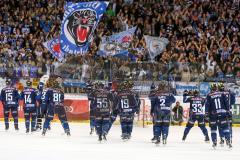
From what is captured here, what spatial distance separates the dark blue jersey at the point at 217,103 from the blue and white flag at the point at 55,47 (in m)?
8.47

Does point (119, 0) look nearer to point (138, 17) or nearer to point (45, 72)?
point (138, 17)

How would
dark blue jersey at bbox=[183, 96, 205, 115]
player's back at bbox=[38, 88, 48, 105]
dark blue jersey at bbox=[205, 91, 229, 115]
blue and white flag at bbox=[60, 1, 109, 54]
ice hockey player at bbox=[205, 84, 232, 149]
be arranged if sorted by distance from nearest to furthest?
ice hockey player at bbox=[205, 84, 232, 149] → dark blue jersey at bbox=[205, 91, 229, 115] → dark blue jersey at bbox=[183, 96, 205, 115] → player's back at bbox=[38, 88, 48, 105] → blue and white flag at bbox=[60, 1, 109, 54]

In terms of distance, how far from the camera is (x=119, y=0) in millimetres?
31859

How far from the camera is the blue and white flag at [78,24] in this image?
24641mm

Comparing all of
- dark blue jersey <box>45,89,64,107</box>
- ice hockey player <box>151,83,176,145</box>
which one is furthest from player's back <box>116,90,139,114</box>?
dark blue jersey <box>45,89,64,107</box>

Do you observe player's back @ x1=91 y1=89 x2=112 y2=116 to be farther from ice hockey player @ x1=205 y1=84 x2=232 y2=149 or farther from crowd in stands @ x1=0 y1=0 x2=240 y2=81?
crowd in stands @ x1=0 y1=0 x2=240 y2=81

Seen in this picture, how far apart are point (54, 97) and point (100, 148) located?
3.53 meters

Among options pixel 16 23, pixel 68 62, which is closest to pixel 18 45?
pixel 16 23

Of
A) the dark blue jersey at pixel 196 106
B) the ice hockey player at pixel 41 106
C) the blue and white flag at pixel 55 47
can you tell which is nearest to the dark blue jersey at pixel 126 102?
the dark blue jersey at pixel 196 106

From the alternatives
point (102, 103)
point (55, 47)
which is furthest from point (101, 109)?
point (55, 47)

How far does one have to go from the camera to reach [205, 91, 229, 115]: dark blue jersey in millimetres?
18984

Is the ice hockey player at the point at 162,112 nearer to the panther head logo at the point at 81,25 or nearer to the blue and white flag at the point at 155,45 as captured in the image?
the panther head logo at the point at 81,25

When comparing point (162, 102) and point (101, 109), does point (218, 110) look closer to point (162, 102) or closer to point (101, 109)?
point (162, 102)

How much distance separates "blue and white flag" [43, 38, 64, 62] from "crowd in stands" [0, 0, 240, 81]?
234 mm
